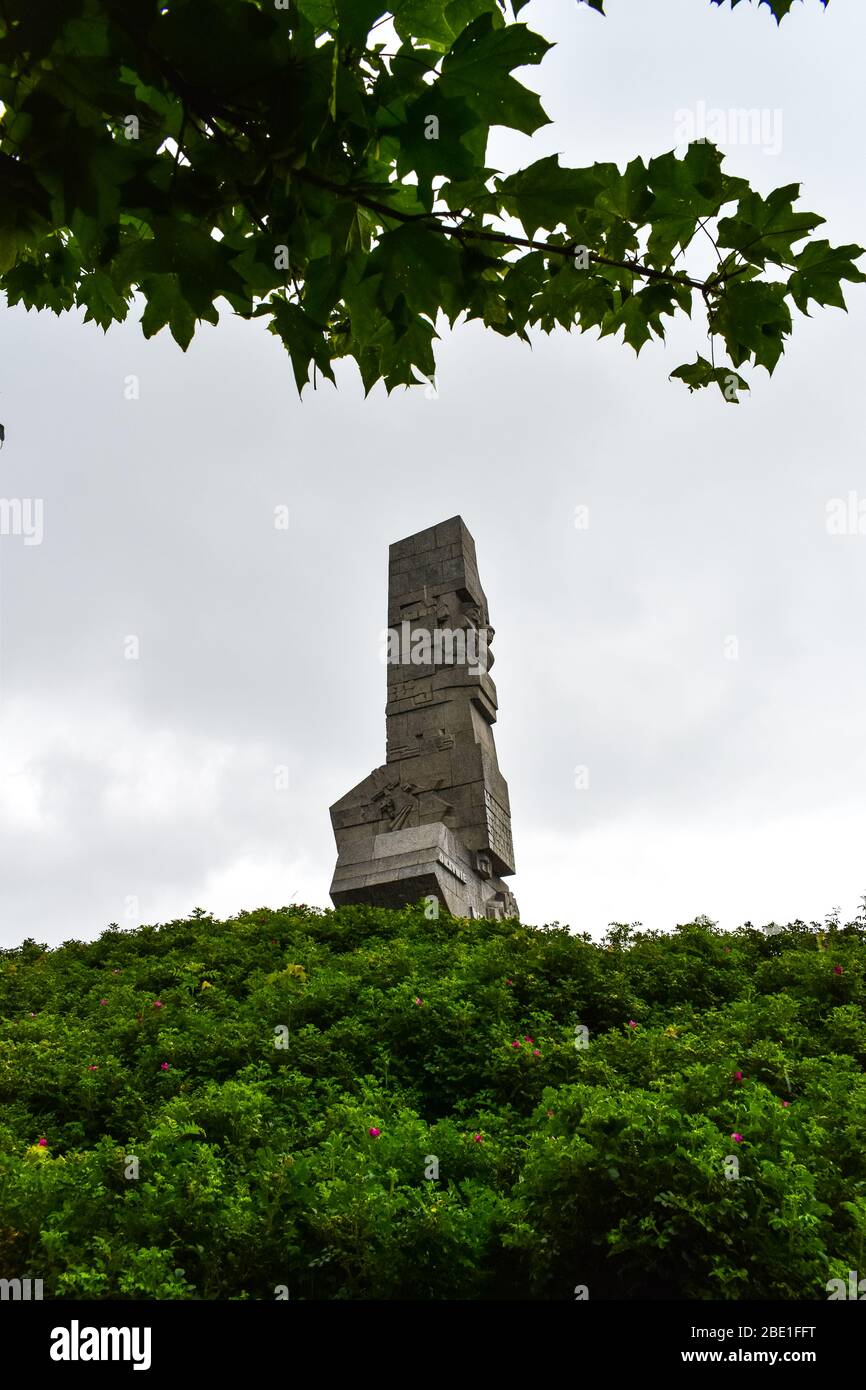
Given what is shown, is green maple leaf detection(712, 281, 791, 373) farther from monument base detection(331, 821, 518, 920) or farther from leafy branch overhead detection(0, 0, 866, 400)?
monument base detection(331, 821, 518, 920)

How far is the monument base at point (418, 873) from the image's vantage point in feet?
40.2

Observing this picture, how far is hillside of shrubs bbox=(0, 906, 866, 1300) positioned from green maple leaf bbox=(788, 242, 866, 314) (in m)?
2.83

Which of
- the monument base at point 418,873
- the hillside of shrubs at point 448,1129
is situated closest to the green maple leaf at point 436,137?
the hillside of shrubs at point 448,1129

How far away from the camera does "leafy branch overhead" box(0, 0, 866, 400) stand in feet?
6.42

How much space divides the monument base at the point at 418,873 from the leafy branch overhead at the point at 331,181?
992 cm

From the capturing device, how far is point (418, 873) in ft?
40.0

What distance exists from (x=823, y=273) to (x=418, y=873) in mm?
10138

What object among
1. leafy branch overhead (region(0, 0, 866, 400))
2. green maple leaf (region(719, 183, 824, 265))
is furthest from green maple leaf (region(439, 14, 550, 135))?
green maple leaf (region(719, 183, 824, 265))

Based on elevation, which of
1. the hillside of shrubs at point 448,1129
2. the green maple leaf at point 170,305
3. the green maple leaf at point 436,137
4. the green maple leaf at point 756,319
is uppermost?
the green maple leaf at point 756,319

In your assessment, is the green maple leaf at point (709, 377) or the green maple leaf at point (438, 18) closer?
the green maple leaf at point (438, 18)

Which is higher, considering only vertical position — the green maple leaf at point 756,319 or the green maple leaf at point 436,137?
the green maple leaf at point 756,319

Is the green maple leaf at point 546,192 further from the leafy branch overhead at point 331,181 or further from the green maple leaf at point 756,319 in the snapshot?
the green maple leaf at point 756,319
